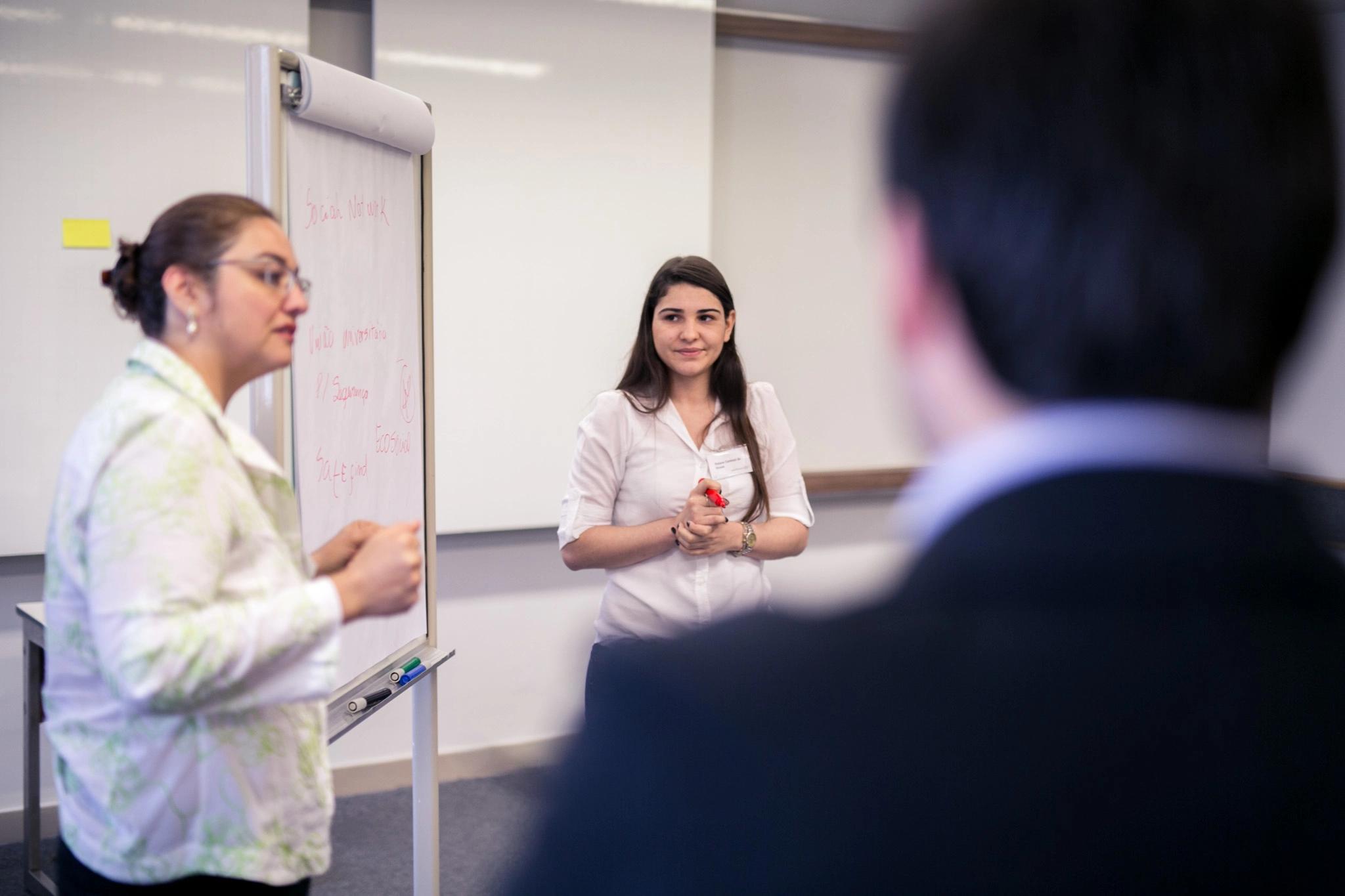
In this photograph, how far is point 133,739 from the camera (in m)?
1.26

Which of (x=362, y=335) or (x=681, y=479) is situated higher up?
(x=362, y=335)

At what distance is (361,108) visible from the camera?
183cm

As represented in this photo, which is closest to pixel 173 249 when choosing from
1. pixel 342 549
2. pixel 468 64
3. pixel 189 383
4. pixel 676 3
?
pixel 189 383

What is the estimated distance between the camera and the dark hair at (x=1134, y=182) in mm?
406

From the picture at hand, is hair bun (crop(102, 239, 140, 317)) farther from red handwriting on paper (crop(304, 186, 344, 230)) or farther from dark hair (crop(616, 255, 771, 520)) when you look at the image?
dark hair (crop(616, 255, 771, 520))

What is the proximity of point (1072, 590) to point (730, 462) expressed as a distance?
77.8 inches

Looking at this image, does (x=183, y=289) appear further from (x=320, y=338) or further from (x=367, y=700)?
(x=367, y=700)

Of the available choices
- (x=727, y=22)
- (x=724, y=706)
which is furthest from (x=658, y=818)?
(x=727, y=22)

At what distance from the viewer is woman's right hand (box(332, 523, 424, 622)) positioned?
4.35 feet

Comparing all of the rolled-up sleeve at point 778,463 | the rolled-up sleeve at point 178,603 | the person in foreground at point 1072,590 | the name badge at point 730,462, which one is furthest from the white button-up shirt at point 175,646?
the rolled-up sleeve at point 778,463

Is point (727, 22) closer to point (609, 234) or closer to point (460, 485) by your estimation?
point (609, 234)

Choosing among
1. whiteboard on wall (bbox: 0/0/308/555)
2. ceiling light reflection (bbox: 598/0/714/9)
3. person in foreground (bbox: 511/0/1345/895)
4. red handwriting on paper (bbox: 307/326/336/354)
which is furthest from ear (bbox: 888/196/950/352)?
ceiling light reflection (bbox: 598/0/714/9)

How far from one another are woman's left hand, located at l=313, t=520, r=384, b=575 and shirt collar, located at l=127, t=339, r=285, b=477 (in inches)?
10.1

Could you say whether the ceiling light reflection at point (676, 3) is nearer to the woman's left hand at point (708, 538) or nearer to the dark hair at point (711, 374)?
the dark hair at point (711, 374)
